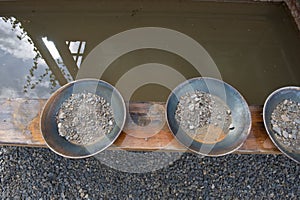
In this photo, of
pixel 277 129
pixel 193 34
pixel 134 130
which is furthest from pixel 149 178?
pixel 193 34

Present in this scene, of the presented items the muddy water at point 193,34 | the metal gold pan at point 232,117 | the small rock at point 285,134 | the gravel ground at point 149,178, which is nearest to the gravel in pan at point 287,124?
the small rock at point 285,134

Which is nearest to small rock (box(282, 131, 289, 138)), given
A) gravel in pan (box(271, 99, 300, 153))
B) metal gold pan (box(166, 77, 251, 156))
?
gravel in pan (box(271, 99, 300, 153))

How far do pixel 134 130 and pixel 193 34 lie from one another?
52.3 inches

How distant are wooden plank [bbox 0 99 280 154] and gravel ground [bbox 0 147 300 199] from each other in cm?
36

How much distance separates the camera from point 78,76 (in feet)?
7.43

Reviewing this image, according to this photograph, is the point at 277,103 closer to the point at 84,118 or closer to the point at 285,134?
the point at 285,134

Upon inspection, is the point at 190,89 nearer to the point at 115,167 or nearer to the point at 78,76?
the point at 115,167

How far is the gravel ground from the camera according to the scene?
1663 mm

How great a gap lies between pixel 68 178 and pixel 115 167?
262mm

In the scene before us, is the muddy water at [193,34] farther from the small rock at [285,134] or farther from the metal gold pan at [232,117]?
the small rock at [285,134]

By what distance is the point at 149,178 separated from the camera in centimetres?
172

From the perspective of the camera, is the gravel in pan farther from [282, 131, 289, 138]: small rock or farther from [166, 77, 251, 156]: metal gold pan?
[166, 77, 251, 156]: metal gold pan

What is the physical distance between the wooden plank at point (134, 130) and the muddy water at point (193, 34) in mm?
689

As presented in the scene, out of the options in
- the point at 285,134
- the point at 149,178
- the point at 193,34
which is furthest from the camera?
the point at 193,34
